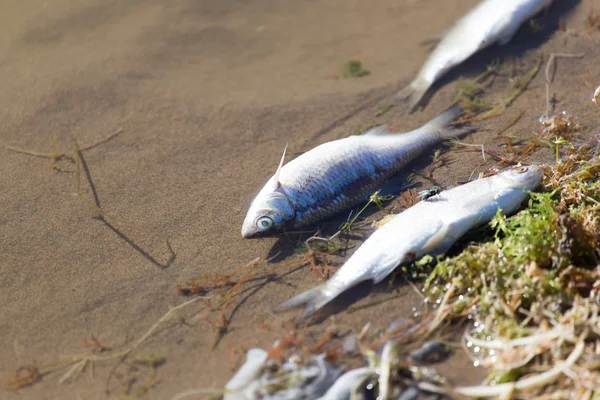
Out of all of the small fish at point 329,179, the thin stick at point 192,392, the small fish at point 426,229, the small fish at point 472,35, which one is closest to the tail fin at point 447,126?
the small fish at point 329,179

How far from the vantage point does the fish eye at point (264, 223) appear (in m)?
4.88

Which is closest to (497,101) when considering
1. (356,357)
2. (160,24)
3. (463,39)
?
(463,39)

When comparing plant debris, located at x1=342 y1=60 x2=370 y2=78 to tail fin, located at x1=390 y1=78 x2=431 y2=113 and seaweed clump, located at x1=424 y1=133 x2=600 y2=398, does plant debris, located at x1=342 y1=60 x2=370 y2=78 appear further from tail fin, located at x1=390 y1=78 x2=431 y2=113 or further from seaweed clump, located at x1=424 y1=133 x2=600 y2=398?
seaweed clump, located at x1=424 y1=133 x2=600 y2=398

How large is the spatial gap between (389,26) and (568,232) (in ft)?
15.5

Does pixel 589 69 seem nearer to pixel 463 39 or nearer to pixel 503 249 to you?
pixel 463 39

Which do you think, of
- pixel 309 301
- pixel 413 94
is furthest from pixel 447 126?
pixel 309 301

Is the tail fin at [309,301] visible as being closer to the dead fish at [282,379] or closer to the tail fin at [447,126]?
the dead fish at [282,379]

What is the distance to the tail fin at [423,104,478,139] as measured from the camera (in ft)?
19.1

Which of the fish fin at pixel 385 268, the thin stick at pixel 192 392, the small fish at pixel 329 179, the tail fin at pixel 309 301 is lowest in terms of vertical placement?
the thin stick at pixel 192 392

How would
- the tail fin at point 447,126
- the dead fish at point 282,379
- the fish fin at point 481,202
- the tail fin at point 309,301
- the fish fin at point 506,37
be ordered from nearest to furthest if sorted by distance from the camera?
1. the dead fish at point 282,379
2. the tail fin at point 309,301
3. the fish fin at point 481,202
4. the tail fin at point 447,126
5. the fish fin at point 506,37

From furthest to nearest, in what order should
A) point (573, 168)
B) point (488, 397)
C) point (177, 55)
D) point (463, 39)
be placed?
point (177, 55) → point (463, 39) → point (573, 168) → point (488, 397)

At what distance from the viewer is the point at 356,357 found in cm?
400

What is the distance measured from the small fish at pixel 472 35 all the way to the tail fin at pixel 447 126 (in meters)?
0.54

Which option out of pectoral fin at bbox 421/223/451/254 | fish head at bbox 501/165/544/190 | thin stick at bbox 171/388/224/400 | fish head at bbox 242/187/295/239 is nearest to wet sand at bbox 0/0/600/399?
thin stick at bbox 171/388/224/400
